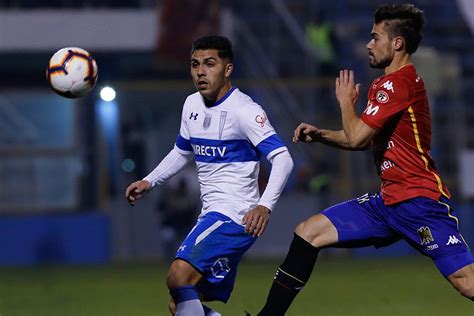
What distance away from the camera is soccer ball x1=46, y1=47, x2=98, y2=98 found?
27.8 feet

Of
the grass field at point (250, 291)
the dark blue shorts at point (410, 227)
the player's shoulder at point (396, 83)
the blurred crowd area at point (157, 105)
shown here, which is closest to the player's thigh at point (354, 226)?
the dark blue shorts at point (410, 227)

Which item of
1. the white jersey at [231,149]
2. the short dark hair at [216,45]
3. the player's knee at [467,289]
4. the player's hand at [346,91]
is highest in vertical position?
the short dark hair at [216,45]

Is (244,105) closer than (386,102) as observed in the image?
No

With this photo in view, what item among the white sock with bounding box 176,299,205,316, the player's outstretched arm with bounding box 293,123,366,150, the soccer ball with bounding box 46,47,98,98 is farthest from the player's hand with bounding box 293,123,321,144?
the soccer ball with bounding box 46,47,98,98

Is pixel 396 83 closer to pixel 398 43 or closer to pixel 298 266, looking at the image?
pixel 398 43

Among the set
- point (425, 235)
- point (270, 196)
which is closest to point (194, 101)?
point (270, 196)

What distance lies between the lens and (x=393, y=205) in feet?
24.4

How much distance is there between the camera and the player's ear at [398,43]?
7445 mm

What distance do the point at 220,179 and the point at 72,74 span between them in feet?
5.23

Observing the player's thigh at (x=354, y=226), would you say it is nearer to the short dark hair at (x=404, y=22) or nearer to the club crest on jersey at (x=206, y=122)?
the club crest on jersey at (x=206, y=122)

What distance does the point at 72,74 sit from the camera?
27.8ft

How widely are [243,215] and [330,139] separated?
0.73 meters

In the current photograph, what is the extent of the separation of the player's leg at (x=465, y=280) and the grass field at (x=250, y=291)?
7.72 ft

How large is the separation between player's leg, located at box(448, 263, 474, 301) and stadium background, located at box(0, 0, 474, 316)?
488 inches
